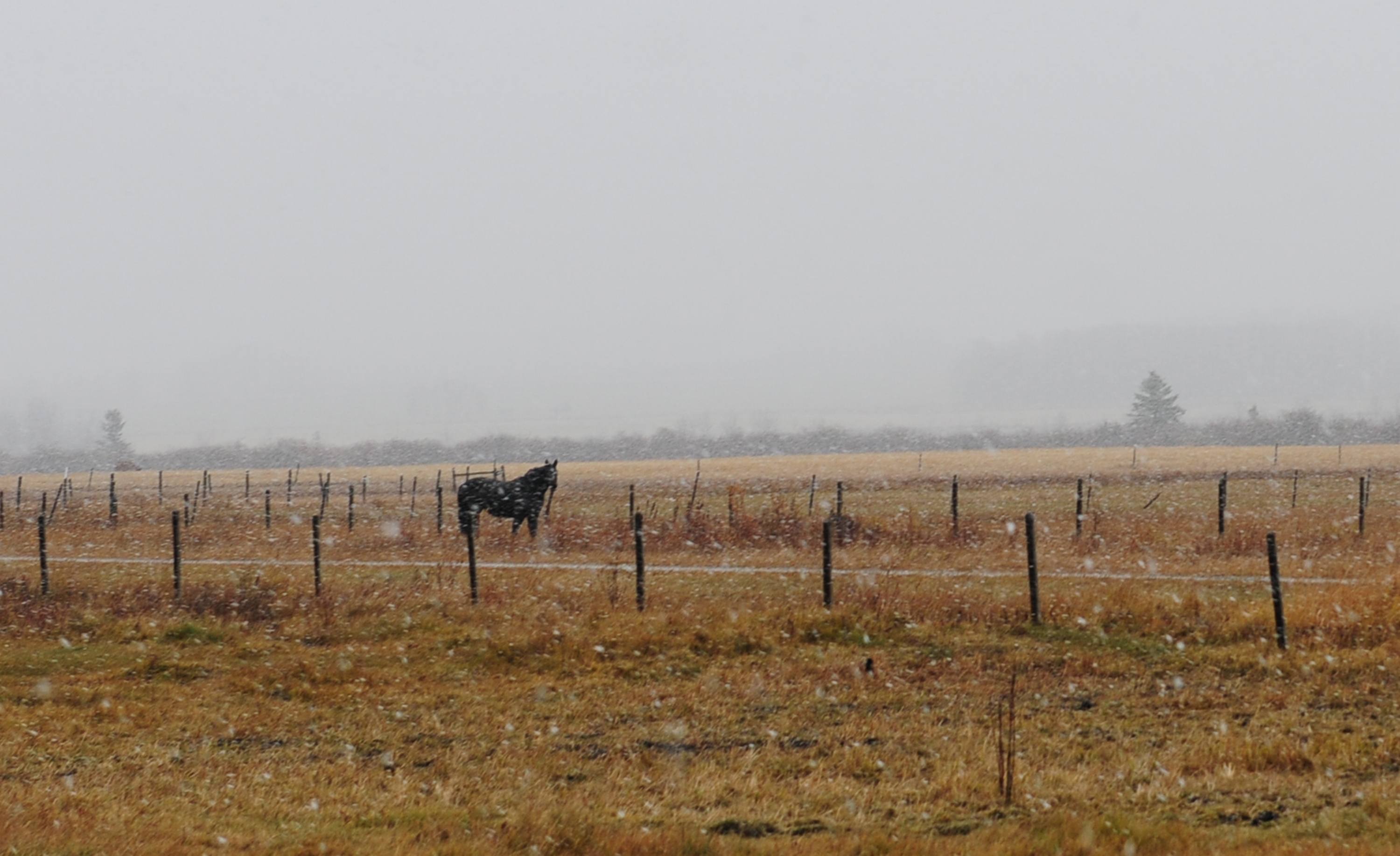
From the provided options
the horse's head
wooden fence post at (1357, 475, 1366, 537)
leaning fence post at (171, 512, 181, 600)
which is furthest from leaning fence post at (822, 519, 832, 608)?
wooden fence post at (1357, 475, 1366, 537)

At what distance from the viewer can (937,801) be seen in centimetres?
1005

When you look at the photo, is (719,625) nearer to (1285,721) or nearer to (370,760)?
(370,760)

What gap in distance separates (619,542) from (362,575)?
7889 millimetres

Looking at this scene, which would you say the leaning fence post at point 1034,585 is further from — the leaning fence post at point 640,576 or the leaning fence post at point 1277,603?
the leaning fence post at point 640,576

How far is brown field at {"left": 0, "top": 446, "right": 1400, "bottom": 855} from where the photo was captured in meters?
9.30

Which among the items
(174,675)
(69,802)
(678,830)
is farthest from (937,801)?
(174,675)

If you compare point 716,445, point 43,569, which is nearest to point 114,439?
point 716,445

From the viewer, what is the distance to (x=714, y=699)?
47.3 ft

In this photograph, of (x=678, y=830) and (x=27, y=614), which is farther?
(x=27, y=614)

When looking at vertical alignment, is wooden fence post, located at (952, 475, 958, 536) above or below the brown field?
above

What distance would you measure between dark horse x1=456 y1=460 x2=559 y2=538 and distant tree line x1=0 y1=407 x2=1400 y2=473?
9192cm

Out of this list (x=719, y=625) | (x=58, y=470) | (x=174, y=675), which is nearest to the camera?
(x=174, y=675)

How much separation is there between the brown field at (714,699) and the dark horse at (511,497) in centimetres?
351

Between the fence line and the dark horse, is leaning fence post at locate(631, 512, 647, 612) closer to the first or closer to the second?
the fence line
